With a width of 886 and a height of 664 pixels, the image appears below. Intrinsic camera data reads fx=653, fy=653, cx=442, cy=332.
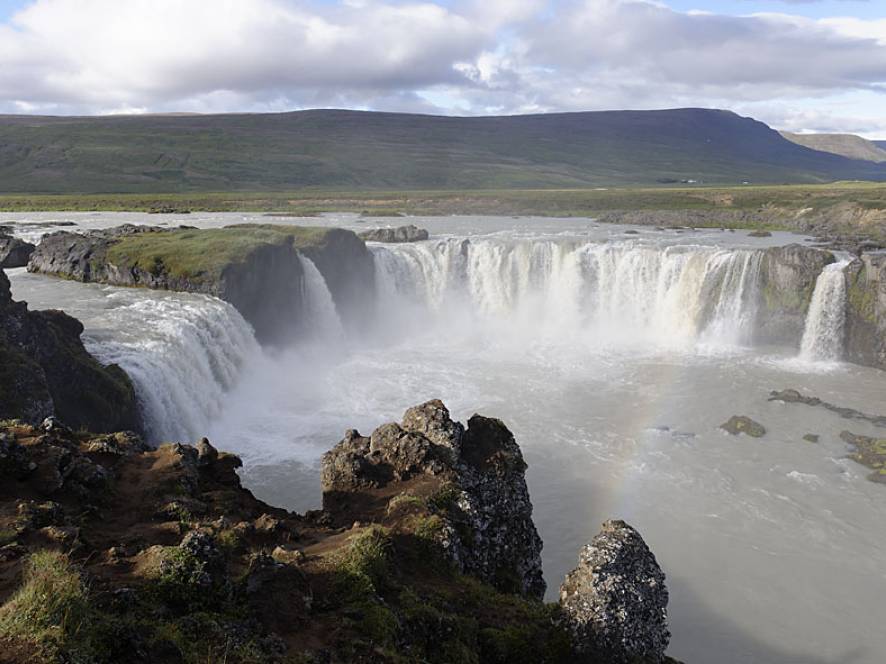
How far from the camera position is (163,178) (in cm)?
16750

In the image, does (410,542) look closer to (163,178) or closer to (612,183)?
(163,178)

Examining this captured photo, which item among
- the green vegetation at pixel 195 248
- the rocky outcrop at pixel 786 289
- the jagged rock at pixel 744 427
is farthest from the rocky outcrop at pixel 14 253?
the rocky outcrop at pixel 786 289

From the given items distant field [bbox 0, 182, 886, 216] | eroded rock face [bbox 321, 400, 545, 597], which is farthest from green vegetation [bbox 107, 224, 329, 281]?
distant field [bbox 0, 182, 886, 216]

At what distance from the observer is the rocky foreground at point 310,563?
793 centimetres

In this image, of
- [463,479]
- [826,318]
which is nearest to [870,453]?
[826,318]

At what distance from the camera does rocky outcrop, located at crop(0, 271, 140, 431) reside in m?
20.8

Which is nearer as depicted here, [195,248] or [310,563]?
[310,563]

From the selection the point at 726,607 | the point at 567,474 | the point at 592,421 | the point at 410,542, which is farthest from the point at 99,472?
the point at 592,421

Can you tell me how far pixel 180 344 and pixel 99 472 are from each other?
19.1 meters

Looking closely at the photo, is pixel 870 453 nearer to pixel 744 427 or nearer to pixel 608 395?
pixel 744 427

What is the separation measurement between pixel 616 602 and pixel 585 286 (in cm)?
4464

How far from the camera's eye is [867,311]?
43.3 meters

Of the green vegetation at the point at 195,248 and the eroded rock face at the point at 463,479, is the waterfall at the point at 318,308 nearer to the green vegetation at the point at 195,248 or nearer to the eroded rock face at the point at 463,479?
the green vegetation at the point at 195,248

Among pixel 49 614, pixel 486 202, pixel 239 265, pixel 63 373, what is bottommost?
pixel 63 373
